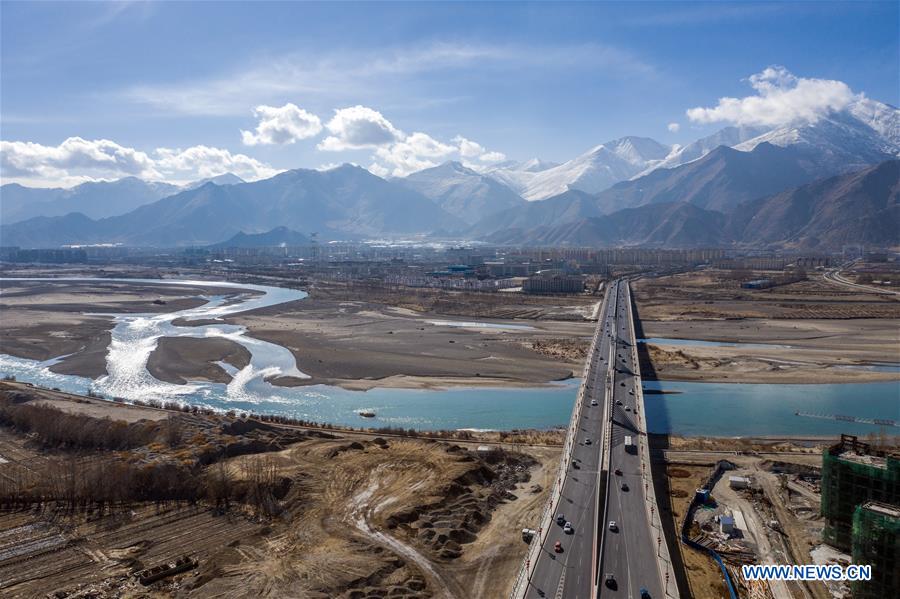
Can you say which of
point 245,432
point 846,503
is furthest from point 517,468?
point 245,432

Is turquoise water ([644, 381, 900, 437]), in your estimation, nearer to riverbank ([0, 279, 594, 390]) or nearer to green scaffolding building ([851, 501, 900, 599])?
riverbank ([0, 279, 594, 390])

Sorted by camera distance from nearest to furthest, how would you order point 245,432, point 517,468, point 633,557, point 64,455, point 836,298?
point 633,557, point 517,468, point 64,455, point 245,432, point 836,298

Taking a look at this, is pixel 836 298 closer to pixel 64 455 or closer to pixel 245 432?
pixel 245 432

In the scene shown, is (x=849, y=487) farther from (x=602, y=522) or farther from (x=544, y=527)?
(x=544, y=527)

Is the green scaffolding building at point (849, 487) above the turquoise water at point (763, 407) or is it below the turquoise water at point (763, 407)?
above

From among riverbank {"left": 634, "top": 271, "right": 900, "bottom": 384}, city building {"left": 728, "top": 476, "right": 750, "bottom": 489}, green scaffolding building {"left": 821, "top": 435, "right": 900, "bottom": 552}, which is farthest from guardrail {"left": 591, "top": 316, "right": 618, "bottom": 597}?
riverbank {"left": 634, "top": 271, "right": 900, "bottom": 384}

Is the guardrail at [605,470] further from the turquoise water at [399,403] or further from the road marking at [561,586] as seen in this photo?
the turquoise water at [399,403]

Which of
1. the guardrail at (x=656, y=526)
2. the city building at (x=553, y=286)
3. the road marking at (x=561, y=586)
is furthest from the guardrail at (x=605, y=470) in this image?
the city building at (x=553, y=286)
